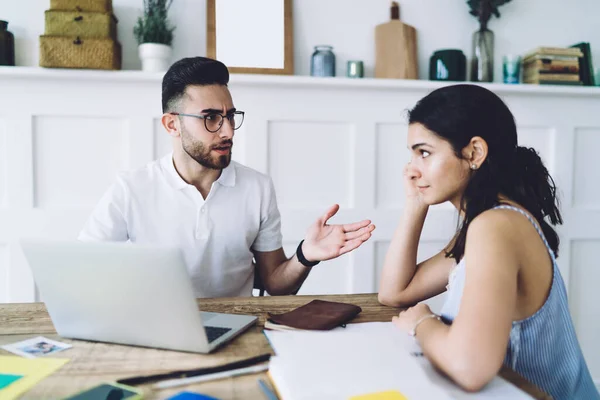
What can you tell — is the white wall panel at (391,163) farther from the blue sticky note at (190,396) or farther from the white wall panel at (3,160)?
the blue sticky note at (190,396)

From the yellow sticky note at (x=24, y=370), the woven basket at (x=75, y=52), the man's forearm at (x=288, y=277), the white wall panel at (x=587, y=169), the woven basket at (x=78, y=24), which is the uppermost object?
the woven basket at (x=78, y=24)

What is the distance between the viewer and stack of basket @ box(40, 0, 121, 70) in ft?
7.13

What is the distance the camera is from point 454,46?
264cm

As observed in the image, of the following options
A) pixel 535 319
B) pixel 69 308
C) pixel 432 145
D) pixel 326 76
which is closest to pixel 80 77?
pixel 326 76

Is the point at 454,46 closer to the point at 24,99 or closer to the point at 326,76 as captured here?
the point at 326,76

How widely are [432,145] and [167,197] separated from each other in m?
1.00

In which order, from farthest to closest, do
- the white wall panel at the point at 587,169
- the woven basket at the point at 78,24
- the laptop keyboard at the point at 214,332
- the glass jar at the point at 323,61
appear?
the white wall panel at the point at 587,169, the glass jar at the point at 323,61, the woven basket at the point at 78,24, the laptop keyboard at the point at 214,332

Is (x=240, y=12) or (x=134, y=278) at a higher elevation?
(x=240, y=12)

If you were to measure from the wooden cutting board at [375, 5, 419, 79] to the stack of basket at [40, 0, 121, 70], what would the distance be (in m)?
1.26

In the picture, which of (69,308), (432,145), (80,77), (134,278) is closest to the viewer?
(134,278)

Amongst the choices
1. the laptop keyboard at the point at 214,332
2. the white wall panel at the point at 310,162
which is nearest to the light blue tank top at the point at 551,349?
the laptop keyboard at the point at 214,332

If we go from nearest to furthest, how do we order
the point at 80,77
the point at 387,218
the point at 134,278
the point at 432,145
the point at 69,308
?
the point at 134,278
the point at 69,308
the point at 432,145
the point at 80,77
the point at 387,218

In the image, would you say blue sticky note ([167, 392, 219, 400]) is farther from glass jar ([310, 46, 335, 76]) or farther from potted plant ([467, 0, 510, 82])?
potted plant ([467, 0, 510, 82])

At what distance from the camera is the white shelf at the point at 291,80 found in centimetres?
223
